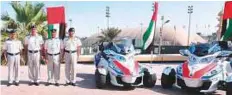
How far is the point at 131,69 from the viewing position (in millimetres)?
10953

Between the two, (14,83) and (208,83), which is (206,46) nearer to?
(208,83)

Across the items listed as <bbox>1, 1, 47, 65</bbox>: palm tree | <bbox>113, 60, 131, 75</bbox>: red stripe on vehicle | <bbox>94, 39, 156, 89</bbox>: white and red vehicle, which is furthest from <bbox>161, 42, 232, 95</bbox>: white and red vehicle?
<bbox>1, 1, 47, 65</bbox>: palm tree

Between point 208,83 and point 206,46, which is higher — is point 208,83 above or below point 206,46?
below

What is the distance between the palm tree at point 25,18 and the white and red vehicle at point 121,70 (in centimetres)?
861

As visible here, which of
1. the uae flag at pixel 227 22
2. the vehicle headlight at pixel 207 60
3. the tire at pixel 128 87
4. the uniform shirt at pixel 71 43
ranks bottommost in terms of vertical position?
the tire at pixel 128 87

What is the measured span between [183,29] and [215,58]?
89.5m

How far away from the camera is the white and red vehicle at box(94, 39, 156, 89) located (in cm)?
1095

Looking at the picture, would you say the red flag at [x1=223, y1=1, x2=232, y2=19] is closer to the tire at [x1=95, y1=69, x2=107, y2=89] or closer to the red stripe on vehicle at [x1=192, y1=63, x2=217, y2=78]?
the red stripe on vehicle at [x1=192, y1=63, x2=217, y2=78]

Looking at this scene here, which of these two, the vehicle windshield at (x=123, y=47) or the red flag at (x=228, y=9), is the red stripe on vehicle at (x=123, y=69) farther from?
the red flag at (x=228, y=9)

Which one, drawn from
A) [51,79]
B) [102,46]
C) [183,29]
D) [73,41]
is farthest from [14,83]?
[183,29]

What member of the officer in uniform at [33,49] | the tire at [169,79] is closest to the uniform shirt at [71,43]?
the officer in uniform at [33,49]

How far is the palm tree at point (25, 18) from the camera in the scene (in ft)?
64.1

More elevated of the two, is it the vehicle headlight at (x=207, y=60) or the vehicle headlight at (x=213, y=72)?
the vehicle headlight at (x=207, y=60)

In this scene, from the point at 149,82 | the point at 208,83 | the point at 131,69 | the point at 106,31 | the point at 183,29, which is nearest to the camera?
the point at 208,83
